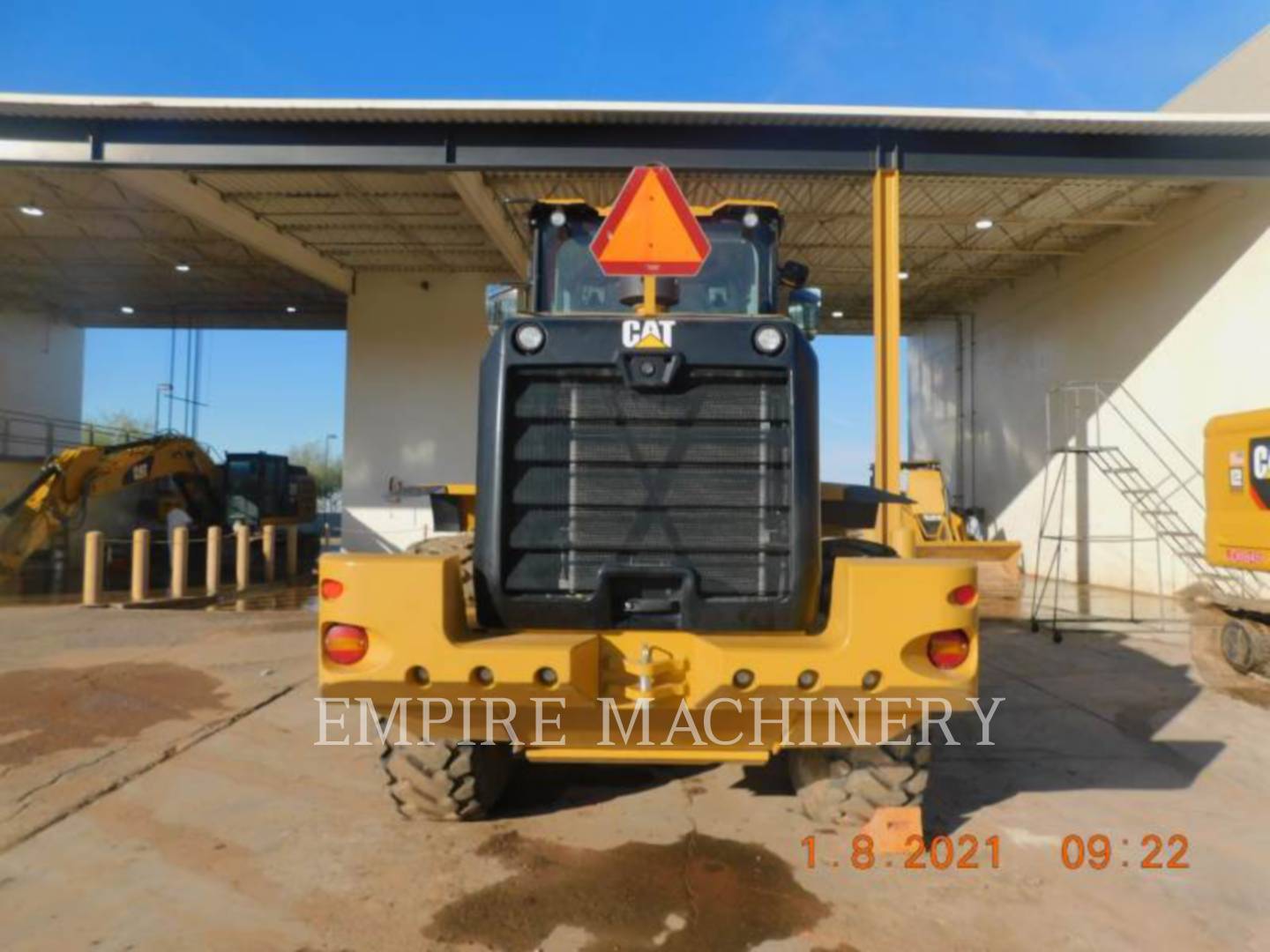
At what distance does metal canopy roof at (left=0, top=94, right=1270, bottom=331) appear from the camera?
9.47 metres

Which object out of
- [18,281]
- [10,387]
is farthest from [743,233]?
[10,387]

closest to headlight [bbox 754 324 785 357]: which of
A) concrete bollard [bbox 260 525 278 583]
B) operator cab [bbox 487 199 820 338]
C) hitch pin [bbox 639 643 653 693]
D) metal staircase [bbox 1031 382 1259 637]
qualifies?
operator cab [bbox 487 199 820 338]

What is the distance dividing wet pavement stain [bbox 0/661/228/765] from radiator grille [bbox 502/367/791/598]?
3.92 m

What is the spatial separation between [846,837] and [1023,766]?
69.9 inches

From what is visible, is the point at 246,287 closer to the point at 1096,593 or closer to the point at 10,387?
the point at 10,387

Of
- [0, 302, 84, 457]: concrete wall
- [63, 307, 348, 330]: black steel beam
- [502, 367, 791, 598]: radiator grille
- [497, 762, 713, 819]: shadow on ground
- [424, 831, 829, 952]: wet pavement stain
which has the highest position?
[63, 307, 348, 330]: black steel beam

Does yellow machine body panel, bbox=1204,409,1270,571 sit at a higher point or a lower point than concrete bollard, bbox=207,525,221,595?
higher

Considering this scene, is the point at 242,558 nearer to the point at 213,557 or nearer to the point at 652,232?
the point at 213,557

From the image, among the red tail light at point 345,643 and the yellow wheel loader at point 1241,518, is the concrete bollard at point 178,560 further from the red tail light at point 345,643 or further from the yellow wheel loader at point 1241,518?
the yellow wheel loader at point 1241,518

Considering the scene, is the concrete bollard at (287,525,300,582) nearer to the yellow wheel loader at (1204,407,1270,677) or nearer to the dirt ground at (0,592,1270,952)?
the dirt ground at (0,592,1270,952)

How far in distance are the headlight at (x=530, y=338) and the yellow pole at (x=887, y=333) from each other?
22.3 ft

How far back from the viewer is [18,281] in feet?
65.8

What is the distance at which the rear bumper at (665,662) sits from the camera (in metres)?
3.02

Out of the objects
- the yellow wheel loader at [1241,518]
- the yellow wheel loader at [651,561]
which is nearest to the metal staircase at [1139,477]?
the yellow wheel loader at [1241,518]
